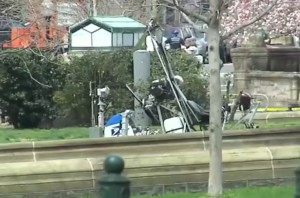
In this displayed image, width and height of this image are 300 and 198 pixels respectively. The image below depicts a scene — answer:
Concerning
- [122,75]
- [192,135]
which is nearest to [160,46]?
[192,135]

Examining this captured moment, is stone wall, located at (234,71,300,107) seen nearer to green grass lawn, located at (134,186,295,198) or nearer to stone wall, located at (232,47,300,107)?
stone wall, located at (232,47,300,107)

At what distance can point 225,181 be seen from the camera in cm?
1036

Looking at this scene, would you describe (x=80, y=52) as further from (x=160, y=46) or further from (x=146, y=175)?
(x=146, y=175)

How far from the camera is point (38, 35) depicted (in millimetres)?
26219

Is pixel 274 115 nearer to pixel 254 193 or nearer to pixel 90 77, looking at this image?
pixel 90 77

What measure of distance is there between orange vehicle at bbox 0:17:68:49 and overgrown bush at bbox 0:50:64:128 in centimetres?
385

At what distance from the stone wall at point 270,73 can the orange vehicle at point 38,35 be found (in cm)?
513

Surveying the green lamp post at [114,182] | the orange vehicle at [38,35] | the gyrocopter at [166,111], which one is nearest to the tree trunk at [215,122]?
the gyrocopter at [166,111]

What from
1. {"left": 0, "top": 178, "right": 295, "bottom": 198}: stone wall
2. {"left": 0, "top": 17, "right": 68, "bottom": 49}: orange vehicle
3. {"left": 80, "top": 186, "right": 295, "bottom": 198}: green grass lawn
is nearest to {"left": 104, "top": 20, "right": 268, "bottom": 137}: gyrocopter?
Result: {"left": 0, "top": 178, "right": 295, "bottom": 198}: stone wall

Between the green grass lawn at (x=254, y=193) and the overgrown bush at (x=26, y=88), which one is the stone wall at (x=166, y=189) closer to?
the green grass lawn at (x=254, y=193)

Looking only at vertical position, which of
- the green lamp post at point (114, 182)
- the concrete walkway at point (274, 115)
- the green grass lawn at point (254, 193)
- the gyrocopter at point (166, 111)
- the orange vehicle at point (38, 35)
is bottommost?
the concrete walkway at point (274, 115)

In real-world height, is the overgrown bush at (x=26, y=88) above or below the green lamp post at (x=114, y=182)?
below

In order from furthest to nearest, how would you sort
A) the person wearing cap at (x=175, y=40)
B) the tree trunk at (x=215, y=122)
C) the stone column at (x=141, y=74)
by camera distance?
the person wearing cap at (x=175, y=40)
the stone column at (x=141, y=74)
the tree trunk at (x=215, y=122)

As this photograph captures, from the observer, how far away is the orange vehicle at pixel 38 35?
25.7 m
